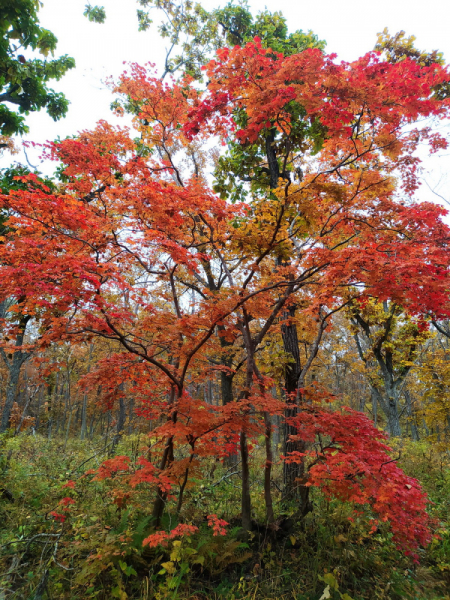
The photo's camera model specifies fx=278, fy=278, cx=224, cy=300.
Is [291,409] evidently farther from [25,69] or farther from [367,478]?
[25,69]

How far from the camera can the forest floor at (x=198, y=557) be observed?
3299mm

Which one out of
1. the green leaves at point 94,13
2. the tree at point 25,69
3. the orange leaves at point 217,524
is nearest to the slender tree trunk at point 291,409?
the orange leaves at point 217,524

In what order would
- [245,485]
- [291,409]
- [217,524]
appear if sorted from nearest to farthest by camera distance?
[217,524]
[245,485]
[291,409]

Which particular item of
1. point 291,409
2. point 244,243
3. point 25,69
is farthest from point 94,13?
point 291,409

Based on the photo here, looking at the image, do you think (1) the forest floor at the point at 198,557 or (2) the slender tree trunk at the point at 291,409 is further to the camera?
(2) the slender tree trunk at the point at 291,409

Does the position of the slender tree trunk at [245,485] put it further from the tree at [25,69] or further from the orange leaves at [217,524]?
the tree at [25,69]

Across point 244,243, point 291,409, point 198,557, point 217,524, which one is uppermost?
point 244,243

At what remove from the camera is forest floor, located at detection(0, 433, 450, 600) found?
3299mm

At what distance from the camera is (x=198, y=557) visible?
11.9 ft

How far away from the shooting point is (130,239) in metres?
4.76

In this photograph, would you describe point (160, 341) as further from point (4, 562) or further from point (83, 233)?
point (4, 562)

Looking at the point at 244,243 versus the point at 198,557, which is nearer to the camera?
the point at 198,557

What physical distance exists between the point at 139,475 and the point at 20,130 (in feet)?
32.4

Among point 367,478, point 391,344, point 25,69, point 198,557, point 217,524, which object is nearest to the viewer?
point 367,478
